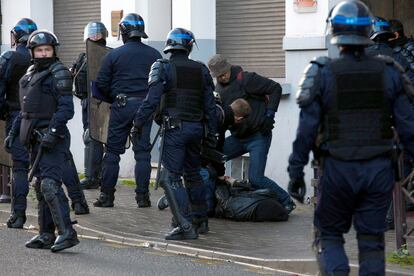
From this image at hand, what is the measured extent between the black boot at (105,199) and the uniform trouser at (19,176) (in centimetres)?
135

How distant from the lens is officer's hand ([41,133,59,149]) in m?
10.6

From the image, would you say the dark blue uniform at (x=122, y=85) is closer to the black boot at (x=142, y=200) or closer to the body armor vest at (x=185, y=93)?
the black boot at (x=142, y=200)

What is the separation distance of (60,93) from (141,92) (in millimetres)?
2868

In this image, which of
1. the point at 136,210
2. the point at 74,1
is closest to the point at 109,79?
the point at 136,210

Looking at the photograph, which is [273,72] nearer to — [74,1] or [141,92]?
[141,92]

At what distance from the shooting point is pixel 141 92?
44.3 ft

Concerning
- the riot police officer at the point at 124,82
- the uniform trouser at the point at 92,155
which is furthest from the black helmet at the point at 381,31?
the uniform trouser at the point at 92,155

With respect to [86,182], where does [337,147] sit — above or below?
above

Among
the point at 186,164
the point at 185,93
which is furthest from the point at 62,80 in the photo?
the point at 186,164

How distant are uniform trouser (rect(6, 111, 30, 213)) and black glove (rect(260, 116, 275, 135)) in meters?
2.50

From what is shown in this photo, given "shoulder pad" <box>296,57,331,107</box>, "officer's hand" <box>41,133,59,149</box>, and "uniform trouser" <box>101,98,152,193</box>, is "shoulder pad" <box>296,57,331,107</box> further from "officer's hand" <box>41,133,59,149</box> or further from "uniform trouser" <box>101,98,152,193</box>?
"uniform trouser" <box>101,98,152,193</box>

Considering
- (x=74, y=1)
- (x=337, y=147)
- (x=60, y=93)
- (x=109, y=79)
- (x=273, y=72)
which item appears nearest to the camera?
(x=337, y=147)

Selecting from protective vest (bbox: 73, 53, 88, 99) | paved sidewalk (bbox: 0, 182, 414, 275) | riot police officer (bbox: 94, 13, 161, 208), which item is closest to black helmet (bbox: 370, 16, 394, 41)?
paved sidewalk (bbox: 0, 182, 414, 275)

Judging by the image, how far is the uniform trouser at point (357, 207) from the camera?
24.6ft
